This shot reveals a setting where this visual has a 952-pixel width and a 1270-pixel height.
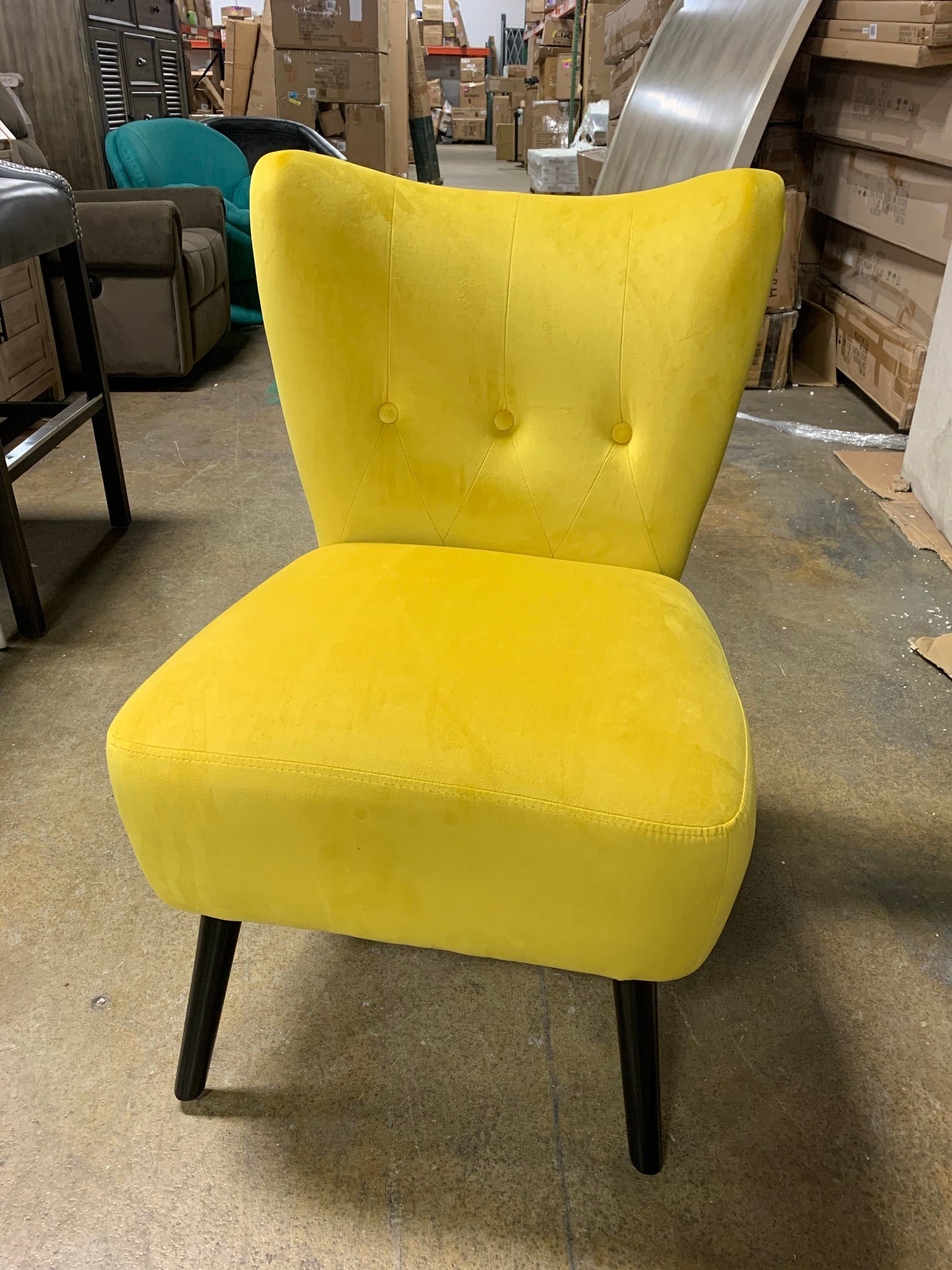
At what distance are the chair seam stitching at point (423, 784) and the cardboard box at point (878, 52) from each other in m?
2.37

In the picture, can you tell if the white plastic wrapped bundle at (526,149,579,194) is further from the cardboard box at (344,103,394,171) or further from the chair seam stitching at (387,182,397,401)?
the chair seam stitching at (387,182,397,401)

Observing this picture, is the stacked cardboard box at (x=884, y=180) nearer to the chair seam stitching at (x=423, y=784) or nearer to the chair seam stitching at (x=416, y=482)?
the chair seam stitching at (x=416, y=482)

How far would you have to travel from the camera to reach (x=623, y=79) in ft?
15.0

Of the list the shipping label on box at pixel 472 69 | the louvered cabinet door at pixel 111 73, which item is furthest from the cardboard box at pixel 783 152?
the shipping label on box at pixel 472 69

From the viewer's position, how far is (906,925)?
112 centimetres

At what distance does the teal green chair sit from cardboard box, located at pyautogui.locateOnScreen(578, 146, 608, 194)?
1.69 metres

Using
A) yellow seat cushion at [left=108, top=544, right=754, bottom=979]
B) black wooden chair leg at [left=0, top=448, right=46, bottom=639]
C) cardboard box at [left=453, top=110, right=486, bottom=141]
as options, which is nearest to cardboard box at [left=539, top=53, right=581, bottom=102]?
cardboard box at [left=453, top=110, right=486, bottom=141]

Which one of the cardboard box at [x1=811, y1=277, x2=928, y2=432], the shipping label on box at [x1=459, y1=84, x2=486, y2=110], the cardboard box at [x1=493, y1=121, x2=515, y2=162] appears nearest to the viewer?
the cardboard box at [x1=811, y1=277, x2=928, y2=432]

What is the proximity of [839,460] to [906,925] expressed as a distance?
5.57 ft

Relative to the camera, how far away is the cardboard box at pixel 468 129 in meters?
11.5

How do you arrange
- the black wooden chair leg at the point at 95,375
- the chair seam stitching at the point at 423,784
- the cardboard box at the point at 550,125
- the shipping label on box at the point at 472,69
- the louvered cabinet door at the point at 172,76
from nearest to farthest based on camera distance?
the chair seam stitching at the point at 423,784 < the black wooden chair leg at the point at 95,375 < the louvered cabinet door at the point at 172,76 < the cardboard box at the point at 550,125 < the shipping label on box at the point at 472,69

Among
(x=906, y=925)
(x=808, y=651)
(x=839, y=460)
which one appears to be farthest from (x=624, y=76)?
(x=906, y=925)

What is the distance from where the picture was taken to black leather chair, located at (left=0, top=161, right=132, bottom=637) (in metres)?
1.56

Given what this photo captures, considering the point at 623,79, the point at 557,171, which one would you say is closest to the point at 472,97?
the point at 557,171
